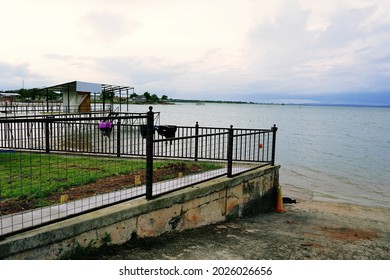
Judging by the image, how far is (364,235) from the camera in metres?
6.91

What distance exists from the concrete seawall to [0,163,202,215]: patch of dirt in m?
1.06

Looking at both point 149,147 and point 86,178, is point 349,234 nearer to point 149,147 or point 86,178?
point 149,147

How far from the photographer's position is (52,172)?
25.0 feet

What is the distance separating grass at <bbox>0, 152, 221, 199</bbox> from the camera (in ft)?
19.4

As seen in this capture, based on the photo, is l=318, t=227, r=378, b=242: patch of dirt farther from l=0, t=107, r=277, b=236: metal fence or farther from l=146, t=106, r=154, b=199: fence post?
l=146, t=106, r=154, b=199: fence post

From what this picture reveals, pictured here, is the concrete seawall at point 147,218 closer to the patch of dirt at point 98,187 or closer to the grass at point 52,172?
the patch of dirt at point 98,187

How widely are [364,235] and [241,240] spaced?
2.96 meters

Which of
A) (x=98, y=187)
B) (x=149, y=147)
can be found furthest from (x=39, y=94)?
(x=149, y=147)

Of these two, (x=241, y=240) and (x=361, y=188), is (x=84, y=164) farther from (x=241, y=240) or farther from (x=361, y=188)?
(x=361, y=188)

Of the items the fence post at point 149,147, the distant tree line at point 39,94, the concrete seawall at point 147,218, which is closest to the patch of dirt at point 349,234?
the concrete seawall at point 147,218

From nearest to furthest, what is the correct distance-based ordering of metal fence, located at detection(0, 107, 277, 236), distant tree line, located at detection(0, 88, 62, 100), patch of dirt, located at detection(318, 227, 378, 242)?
1. metal fence, located at detection(0, 107, 277, 236)
2. patch of dirt, located at detection(318, 227, 378, 242)
3. distant tree line, located at detection(0, 88, 62, 100)

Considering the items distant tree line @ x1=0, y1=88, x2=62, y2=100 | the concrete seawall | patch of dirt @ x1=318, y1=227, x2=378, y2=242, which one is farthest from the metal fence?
distant tree line @ x1=0, y1=88, x2=62, y2=100

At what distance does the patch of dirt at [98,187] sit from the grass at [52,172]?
0.65ft
